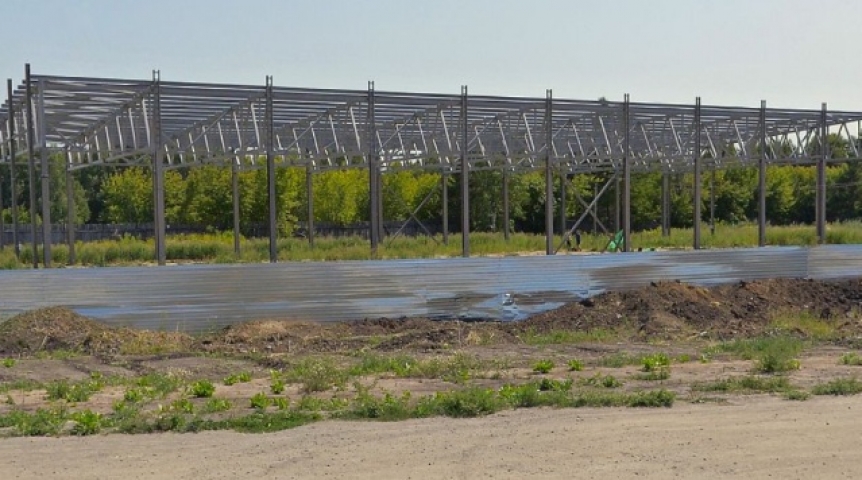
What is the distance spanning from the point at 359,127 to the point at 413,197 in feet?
74.8

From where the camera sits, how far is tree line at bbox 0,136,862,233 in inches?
1906

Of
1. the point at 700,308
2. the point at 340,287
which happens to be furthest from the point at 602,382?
the point at 700,308

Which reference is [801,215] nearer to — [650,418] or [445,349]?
[445,349]

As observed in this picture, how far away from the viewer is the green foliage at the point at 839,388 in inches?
441

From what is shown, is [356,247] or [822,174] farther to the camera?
[822,174]

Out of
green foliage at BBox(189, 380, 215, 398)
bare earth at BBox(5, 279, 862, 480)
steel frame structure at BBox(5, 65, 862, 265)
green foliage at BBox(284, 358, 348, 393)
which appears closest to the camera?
bare earth at BBox(5, 279, 862, 480)

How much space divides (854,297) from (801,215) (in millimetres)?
40155

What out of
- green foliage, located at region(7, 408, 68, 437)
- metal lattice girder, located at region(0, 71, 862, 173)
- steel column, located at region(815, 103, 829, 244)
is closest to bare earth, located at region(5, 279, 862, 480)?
green foliage, located at region(7, 408, 68, 437)

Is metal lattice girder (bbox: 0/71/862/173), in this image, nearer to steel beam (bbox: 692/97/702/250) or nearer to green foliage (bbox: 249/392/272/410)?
steel beam (bbox: 692/97/702/250)

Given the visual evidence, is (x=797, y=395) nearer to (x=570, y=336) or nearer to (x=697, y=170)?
(x=570, y=336)

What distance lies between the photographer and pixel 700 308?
19.3 m

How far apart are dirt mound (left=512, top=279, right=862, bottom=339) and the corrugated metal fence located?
430 mm

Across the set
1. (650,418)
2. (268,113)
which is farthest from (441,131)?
(650,418)

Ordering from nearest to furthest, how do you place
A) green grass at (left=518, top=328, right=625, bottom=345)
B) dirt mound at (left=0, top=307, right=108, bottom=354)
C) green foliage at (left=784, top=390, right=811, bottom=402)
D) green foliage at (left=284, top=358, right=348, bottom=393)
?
green foliage at (left=784, top=390, right=811, bottom=402), green foliage at (left=284, top=358, right=348, bottom=393), dirt mound at (left=0, top=307, right=108, bottom=354), green grass at (left=518, top=328, right=625, bottom=345)
